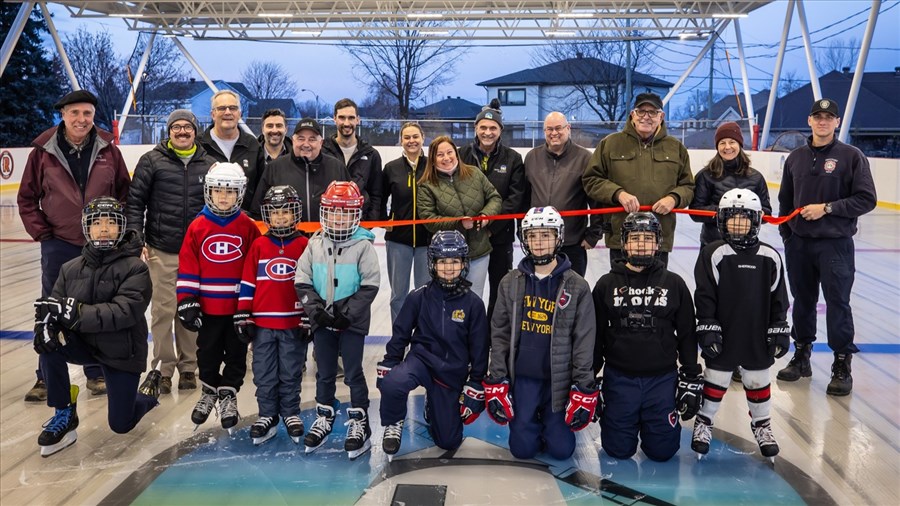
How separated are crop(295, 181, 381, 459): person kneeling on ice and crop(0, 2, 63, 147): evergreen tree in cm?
2721

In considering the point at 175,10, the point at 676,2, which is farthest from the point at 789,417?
the point at 175,10

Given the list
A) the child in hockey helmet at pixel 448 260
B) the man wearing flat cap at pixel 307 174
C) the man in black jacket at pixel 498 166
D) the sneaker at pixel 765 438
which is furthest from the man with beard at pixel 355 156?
the sneaker at pixel 765 438

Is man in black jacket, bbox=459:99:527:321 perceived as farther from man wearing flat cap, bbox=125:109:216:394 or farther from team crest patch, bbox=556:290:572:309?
man wearing flat cap, bbox=125:109:216:394

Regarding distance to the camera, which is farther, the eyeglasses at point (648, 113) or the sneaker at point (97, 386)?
the sneaker at point (97, 386)

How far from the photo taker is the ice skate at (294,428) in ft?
11.8

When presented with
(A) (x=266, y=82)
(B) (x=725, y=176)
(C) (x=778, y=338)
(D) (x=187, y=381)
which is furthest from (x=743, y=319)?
(A) (x=266, y=82)

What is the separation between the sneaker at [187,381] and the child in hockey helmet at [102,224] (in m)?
1.19

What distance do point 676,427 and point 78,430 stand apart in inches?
122

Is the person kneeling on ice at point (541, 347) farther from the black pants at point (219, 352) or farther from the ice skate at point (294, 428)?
the black pants at point (219, 352)

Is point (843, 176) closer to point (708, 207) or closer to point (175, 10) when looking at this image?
point (708, 207)

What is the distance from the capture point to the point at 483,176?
4402mm

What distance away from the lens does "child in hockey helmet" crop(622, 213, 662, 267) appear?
345 centimetres

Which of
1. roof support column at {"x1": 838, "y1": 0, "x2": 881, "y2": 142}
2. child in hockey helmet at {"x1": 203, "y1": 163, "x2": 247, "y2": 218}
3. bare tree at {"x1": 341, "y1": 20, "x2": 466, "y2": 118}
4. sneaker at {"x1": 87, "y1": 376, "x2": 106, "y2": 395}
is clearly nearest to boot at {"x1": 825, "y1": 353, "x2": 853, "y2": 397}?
child in hockey helmet at {"x1": 203, "y1": 163, "x2": 247, "y2": 218}

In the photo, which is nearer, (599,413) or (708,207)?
(599,413)
